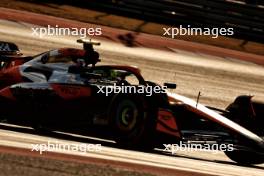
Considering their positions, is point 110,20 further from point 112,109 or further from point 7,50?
point 112,109

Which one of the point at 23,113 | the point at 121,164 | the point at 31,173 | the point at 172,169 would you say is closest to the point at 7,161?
the point at 31,173

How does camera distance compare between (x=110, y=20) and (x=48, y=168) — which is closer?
(x=48, y=168)

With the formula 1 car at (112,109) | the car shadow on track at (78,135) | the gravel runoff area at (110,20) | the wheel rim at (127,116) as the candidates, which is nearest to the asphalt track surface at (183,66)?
the formula 1 car at (112,109)

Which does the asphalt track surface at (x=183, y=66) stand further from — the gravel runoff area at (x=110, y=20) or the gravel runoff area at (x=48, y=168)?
the gravel runoff area at (x=48, y=168)

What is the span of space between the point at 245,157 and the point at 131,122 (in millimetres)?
2109

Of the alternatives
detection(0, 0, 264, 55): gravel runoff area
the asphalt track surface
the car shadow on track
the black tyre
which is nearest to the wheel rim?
the car shadow on track

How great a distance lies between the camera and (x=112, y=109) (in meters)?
9.38

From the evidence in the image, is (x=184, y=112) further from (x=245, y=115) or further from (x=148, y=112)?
(x=245, y=115)

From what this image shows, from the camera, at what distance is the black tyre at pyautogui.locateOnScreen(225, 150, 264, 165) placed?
9961 millimetres

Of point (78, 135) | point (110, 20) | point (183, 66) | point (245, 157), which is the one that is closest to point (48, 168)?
point (78, 135)

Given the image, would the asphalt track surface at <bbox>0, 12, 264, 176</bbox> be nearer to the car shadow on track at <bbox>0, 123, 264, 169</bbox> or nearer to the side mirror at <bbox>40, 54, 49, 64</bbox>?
the car shadow on track at <bbox>0, 123, 264, 169</bbox>

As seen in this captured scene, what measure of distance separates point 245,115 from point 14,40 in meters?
8.45

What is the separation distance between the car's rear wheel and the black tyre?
1.68 meters

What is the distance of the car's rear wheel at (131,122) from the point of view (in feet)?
30.5
